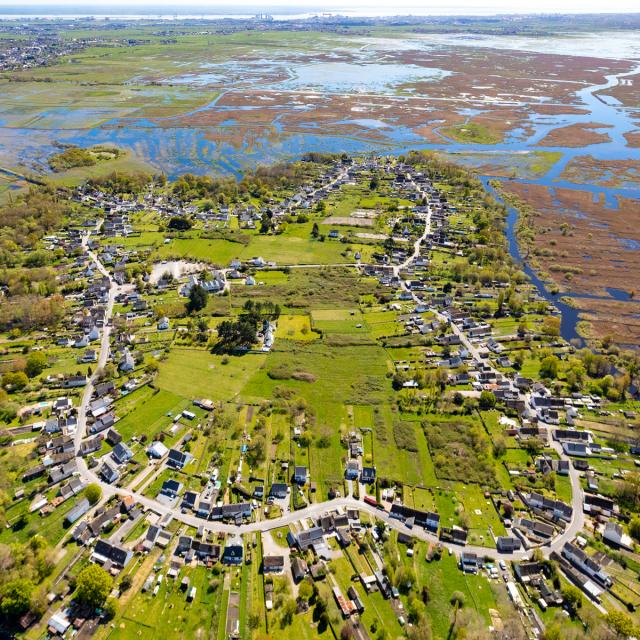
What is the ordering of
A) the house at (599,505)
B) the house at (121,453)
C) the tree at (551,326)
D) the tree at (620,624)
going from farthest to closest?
the tree at (551,326) < the house at (121,453) < the house at (599,505) < the tree at (620,624)

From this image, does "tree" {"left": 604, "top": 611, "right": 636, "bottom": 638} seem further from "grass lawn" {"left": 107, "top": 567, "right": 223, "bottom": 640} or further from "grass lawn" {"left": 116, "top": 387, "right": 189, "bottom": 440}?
"grass lawn" {"left": 116, "top": 387, "right": 189, "bottom": 440}

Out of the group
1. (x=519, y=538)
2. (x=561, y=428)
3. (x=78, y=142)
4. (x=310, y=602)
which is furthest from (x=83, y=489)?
(x=78, y=142)

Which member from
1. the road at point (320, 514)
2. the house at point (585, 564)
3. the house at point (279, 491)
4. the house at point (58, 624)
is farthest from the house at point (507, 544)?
the house at point (58, 624)

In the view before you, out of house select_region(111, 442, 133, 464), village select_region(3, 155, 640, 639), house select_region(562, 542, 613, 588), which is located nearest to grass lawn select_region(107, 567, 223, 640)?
village select_region(3, 155, 640, 639)

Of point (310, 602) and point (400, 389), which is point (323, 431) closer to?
point (400, 389)

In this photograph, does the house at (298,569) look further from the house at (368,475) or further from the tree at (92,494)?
the tree at (92,494)
